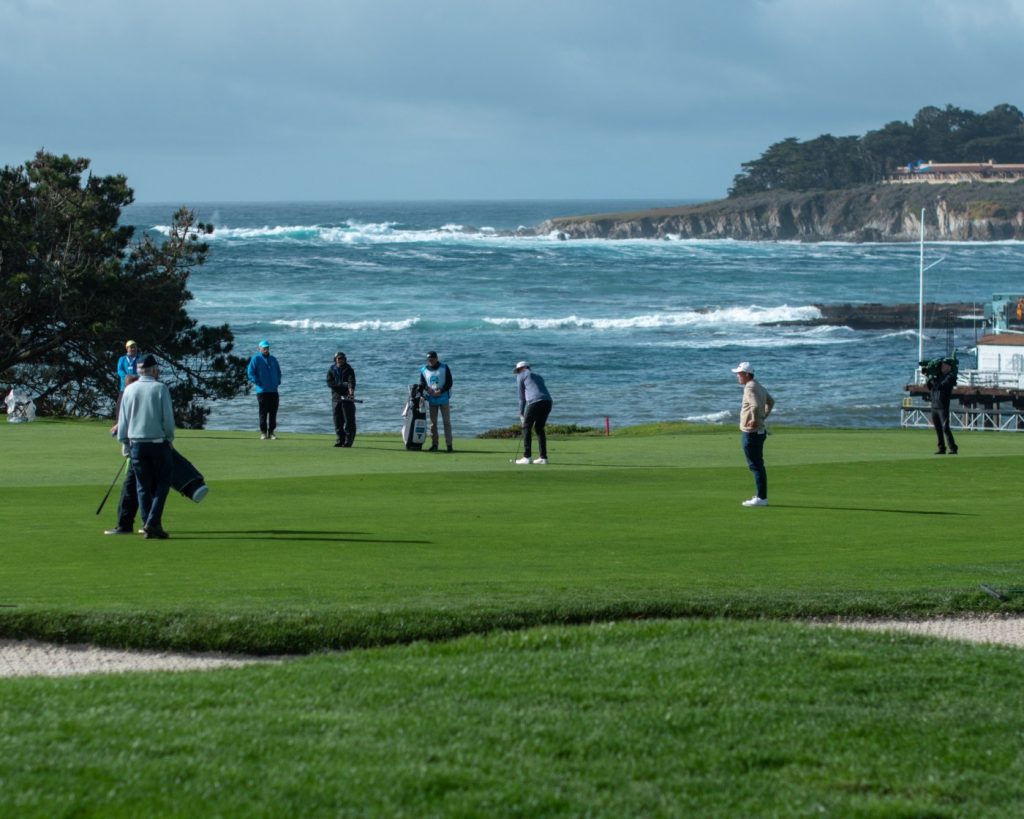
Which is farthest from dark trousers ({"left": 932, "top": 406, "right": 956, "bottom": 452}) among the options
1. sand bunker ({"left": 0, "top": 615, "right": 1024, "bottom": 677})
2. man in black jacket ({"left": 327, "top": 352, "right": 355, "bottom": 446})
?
sand bunker ({"left": 0, "top": 615, "right": 1024, "bottom": 677})

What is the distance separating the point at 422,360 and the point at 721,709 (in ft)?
213

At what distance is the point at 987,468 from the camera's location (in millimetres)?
22594

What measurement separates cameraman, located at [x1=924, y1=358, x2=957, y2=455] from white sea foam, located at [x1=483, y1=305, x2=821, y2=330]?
215 feet

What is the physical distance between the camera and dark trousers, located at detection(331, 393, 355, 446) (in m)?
26.9

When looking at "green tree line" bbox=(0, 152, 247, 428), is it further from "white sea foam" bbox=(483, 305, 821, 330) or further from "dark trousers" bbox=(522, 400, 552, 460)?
"white sea foam" bbox=(483, 305, 821, 330)

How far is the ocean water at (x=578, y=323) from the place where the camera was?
194 ft

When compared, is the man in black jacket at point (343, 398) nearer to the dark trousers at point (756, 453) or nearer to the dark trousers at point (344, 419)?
the dark trousers at point (344, 419)

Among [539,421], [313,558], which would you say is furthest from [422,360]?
[313,558]

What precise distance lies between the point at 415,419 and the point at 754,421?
32.9ft

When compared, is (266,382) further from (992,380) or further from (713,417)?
(992,380)

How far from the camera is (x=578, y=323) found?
9462 cm

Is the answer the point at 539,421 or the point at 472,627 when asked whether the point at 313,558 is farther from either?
the point at 539,421

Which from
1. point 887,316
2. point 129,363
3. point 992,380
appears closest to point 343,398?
point 129,363

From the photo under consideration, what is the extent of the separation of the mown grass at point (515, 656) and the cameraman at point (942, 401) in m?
7.18
